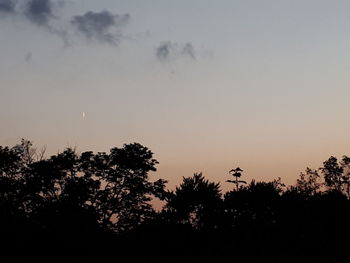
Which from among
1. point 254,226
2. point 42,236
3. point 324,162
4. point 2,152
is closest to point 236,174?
point 254,226

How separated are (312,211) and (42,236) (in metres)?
38.4

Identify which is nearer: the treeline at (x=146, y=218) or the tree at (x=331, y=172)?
the treeline at (x=146, y=218)

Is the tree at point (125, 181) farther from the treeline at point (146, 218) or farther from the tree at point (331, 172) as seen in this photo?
the tree at point (331, 172)

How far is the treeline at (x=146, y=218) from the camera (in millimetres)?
47000

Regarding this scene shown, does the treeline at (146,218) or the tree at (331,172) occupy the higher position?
the tree at (331,172)

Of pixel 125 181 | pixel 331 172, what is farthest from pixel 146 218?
pixel 331 172

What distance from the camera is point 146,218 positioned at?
5834cm

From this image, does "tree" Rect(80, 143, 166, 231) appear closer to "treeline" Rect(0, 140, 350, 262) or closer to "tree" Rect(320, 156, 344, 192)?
"treeline" Rect(0, 140, 350, 262)

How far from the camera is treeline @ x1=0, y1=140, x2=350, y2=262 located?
1850 inches

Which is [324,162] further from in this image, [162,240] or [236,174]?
[162,240]

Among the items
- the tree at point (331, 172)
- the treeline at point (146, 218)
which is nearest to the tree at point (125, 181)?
the treeline at point (146, 218)

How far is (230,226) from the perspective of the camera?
216 feet

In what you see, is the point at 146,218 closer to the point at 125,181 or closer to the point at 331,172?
the point at 125,181

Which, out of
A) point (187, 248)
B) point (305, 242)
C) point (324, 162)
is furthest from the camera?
point (324, 162)
